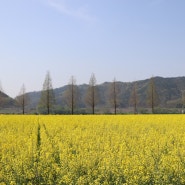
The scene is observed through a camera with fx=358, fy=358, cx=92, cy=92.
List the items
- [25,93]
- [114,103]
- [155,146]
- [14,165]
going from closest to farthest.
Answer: [14,165] → [155,146] → [114,103] → [25,93]

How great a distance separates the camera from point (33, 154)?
10.4m

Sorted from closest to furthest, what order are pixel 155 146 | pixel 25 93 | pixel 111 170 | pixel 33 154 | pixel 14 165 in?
pixel 111 170 < pixel 14 165 < pixel 33 154 < pixel 155 146 < pixel 25 93

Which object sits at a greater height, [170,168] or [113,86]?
[113,86]

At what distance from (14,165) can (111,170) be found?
→ 2.40 meters

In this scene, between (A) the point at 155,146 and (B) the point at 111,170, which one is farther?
(A) the point at 155,146

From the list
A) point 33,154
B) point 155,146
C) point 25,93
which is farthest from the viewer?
point 25,93

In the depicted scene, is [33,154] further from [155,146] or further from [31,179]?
[155,146]

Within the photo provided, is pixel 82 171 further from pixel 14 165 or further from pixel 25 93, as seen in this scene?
pixel 25 93

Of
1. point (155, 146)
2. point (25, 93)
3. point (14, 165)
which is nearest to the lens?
point (14, 165)

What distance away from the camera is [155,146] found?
1204 centimetres

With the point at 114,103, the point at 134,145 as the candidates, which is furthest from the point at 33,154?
the point at 114,103

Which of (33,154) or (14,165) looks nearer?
(14,165)

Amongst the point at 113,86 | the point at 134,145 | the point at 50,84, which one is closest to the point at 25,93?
the point at 50,84

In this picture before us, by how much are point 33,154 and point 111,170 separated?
3.11 m
